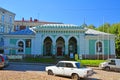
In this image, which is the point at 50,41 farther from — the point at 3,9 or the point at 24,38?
the point at 3,9

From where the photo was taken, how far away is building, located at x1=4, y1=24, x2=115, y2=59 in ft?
150

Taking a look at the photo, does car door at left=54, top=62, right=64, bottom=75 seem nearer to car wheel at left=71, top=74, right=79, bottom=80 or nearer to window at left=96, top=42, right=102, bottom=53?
car wheel at left=71, top=74, right=79, bottom=80

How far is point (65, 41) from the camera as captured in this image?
1811 inches

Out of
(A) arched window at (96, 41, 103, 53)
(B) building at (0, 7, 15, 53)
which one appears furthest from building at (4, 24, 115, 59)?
(B) building at (0, 7, 15, 53)

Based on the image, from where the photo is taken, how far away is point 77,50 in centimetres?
4625

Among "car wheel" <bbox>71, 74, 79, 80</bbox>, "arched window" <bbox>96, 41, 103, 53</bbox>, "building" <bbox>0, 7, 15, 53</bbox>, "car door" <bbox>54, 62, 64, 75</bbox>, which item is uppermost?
"building" <bbox>0, 7, 15, 53</bbox>

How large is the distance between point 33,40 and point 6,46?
5818mm

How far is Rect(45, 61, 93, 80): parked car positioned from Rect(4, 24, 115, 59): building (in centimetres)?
2506

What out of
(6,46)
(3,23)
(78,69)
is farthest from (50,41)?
(78,69)

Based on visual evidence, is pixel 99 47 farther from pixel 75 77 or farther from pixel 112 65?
pixel 75 77

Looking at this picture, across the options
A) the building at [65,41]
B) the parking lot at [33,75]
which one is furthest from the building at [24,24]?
the parking lot at [33,75]

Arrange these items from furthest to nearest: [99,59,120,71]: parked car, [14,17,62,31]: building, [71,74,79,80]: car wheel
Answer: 1. [14,17,62,31]: building
2. [99,59,120,71]: parked car
3. [71,74,79,80]: car wheel

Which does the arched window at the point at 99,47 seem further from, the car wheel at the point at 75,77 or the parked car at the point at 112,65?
the car wheel at the point at 75,77

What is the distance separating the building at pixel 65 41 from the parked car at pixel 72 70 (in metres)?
25.1
